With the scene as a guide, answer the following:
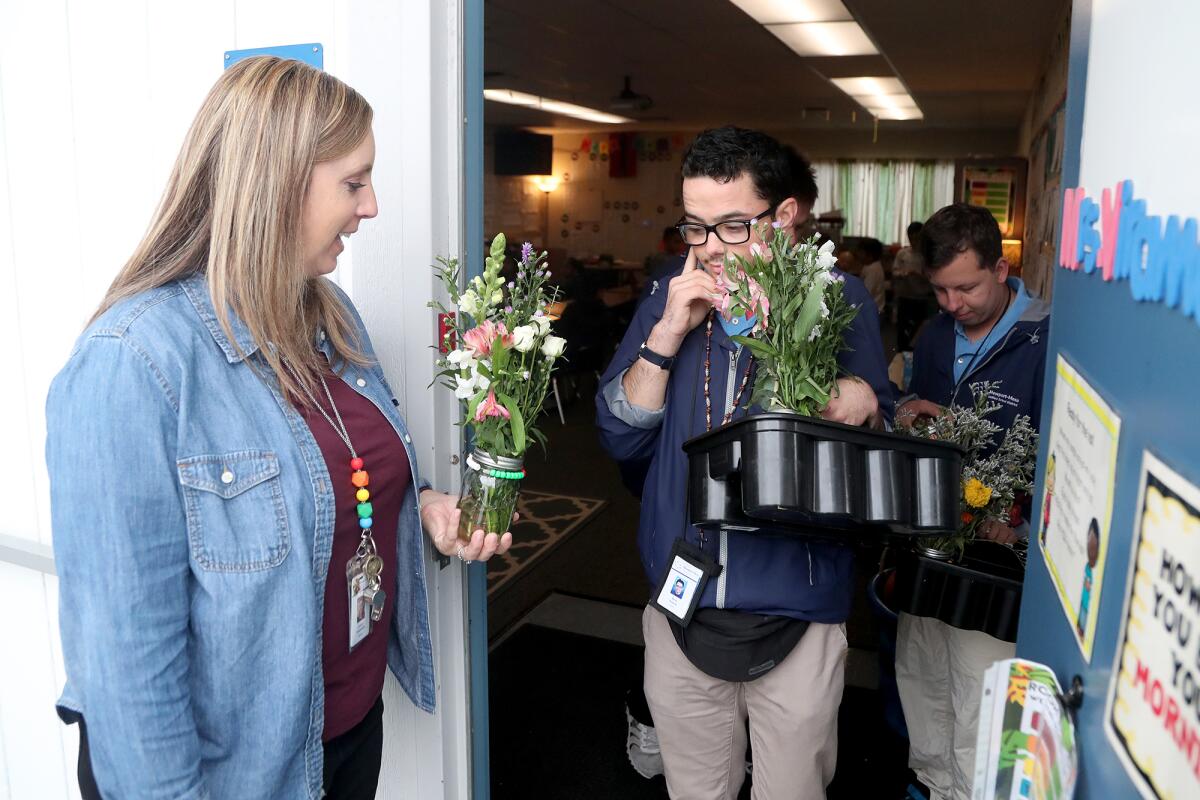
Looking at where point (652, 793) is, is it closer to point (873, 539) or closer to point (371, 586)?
point (873, 539)

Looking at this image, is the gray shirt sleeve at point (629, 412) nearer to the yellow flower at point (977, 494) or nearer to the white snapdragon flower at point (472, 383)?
the white snapdragon flower at point (472, 383)

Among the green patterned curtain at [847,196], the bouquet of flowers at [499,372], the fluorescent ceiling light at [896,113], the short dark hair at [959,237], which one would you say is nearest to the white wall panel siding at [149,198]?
A: the bouquet of flowers at [499,372]

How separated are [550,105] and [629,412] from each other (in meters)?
11.4

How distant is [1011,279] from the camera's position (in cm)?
274

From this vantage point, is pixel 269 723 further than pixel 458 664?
No

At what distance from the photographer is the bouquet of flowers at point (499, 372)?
4.96 feet

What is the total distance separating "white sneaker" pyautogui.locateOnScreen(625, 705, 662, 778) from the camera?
9.73 ft

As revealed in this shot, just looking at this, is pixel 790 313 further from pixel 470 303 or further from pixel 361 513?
pixel 361 513

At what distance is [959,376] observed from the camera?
2.71 m

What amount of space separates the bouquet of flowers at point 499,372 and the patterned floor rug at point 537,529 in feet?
9.69

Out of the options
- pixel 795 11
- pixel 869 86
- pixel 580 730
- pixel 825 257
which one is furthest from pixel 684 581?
pixel 869 86

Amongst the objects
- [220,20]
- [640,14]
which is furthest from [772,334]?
[640,14]

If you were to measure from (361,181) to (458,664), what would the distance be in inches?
45.1

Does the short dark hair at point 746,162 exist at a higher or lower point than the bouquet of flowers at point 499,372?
higher
